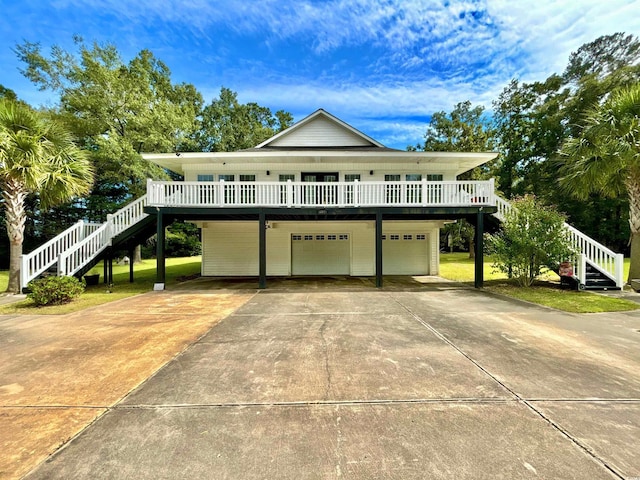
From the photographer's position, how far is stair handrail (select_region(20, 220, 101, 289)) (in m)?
8.96

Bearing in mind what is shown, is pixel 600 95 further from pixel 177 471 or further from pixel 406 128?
pixel 177 471

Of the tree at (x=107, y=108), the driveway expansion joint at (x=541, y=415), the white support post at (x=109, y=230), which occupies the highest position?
the tree at (x=107, y=108)

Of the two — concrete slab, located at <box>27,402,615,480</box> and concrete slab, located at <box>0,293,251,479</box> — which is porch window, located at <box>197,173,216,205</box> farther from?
concrete slab, located at <box>27,402,615,480</box>

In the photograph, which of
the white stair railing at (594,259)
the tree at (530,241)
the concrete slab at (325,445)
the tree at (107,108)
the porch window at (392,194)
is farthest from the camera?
the tree at (107,108)

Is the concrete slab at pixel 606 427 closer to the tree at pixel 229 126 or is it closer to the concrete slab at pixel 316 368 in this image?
the concrete slab at pixel 316 368

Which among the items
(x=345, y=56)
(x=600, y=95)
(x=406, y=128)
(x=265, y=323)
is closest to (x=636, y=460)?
(x=265, y=323)

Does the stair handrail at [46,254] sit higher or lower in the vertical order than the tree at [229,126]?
lower

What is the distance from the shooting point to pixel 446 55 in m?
15.6

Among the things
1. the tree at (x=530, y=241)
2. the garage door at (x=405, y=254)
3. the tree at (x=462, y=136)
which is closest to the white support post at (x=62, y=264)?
the garage door at (x=405, y=254)

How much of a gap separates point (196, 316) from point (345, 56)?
708 inches

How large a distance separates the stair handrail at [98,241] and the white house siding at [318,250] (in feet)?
11.1

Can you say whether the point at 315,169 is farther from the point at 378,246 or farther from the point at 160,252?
the point at 160,252

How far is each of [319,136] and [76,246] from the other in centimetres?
1131

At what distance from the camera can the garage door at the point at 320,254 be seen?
14.9 meters
